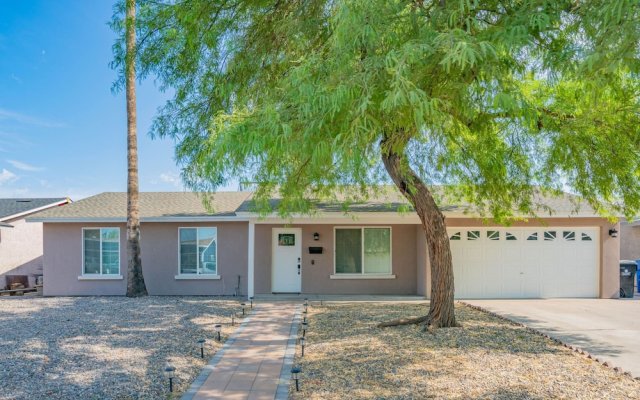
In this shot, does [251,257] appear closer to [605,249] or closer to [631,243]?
[605,249]

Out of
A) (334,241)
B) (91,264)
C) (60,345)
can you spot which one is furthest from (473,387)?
(91,264)

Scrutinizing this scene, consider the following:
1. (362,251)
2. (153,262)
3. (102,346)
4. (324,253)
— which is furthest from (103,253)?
(362,251)

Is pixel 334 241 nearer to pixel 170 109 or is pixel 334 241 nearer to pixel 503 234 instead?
pixel 503 234

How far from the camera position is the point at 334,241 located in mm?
13977

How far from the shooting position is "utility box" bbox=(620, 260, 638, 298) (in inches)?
545

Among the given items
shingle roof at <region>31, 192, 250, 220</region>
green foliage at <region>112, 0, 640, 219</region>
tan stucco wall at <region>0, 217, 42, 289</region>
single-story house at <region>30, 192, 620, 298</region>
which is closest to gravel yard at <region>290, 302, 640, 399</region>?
green foliage at <region>112, 0, 640, 219</region>

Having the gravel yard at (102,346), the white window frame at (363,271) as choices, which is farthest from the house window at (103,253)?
the white window frame at (363,271)

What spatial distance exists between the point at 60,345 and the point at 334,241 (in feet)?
27.0

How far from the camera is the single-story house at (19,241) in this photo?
717 inches

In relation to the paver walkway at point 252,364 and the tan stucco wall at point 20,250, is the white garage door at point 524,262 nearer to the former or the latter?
the paver walkway at point 252,364

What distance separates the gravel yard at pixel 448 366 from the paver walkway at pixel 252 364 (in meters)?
0.37

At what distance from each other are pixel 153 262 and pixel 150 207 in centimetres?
194

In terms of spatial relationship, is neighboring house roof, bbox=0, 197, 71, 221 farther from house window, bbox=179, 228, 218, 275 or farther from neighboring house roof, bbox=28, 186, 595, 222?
house window, bbox=179, 228, 218, 275

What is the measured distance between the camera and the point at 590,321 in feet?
31.6
